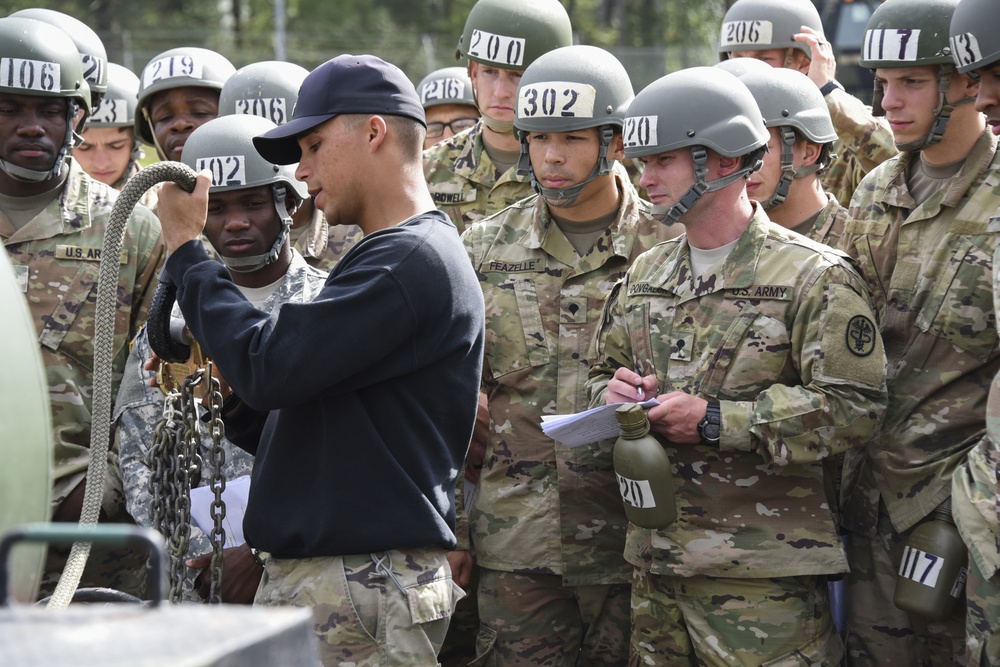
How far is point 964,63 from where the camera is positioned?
439 centimetres

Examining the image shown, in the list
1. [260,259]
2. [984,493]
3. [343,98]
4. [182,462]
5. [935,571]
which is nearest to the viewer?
[343,98]

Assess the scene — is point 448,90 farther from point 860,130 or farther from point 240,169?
point 240,169

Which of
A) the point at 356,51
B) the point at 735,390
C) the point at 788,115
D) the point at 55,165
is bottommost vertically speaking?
the point at 735,390

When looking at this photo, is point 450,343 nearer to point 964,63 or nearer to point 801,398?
point 801,398

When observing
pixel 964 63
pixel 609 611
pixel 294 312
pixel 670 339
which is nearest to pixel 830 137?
pixel 964 63

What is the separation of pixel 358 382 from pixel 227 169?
1.79 m

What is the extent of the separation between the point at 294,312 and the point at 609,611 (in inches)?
93.1

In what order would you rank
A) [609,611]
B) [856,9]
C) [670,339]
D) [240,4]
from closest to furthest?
1. [670,339]
2. [609,611]
3. [856,9]
4. [240,4]

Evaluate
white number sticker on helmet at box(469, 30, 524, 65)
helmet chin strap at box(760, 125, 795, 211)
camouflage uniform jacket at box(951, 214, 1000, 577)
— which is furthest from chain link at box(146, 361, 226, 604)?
white number sticker on helmet at box(469, 30, 524, 65)

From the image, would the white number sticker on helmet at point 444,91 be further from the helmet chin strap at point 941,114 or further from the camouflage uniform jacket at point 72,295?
the helmet chin strap at point 941,114

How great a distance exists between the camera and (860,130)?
21.0 feet

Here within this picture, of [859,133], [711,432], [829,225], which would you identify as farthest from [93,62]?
[711,432]

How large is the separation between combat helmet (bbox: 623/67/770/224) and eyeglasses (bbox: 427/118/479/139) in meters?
3.88

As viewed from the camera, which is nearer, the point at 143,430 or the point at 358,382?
the point at 358,382
